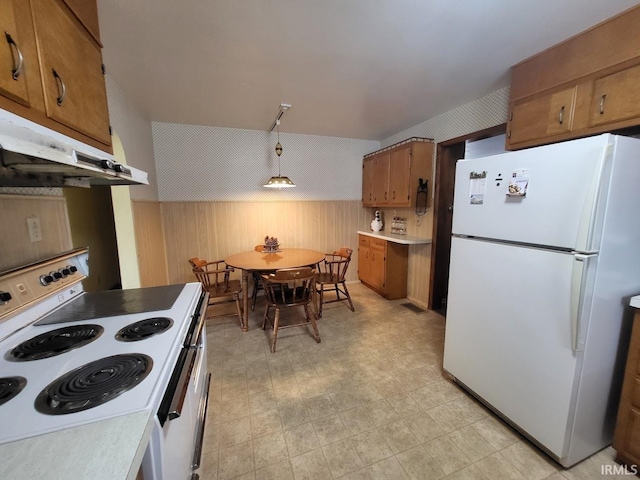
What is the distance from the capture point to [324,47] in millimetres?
1738

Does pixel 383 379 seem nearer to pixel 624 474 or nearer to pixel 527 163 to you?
pixel 624 474

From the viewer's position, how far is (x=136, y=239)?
2.36 m

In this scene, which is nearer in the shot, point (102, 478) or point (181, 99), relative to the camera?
point (102, 478)

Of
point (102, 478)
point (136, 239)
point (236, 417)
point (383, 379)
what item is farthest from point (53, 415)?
point (136, 239)

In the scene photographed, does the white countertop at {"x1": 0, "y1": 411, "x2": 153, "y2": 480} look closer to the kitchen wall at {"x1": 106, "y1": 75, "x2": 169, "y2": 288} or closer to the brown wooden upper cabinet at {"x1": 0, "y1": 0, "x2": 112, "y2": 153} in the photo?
the brown wooden upper cabinet at {"x1": 0, "y1": 0, "x2": 112, "y2": 153}

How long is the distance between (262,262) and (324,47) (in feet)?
6.63

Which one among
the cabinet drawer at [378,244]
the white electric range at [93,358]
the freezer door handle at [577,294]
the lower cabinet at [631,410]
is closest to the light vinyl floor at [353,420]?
the lower cabinet at [631,410]

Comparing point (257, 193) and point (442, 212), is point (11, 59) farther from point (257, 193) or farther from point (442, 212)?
point (442, 212)

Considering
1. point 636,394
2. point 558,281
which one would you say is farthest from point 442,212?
point 636,394

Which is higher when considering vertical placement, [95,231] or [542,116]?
[542,116]

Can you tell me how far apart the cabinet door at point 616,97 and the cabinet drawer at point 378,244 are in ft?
7.58

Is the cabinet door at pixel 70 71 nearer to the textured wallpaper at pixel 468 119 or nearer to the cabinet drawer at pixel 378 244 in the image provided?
the textured wallpaper at pixel 468 119

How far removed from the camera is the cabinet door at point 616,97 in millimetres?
1400

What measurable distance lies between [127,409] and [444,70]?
273 centimetres
